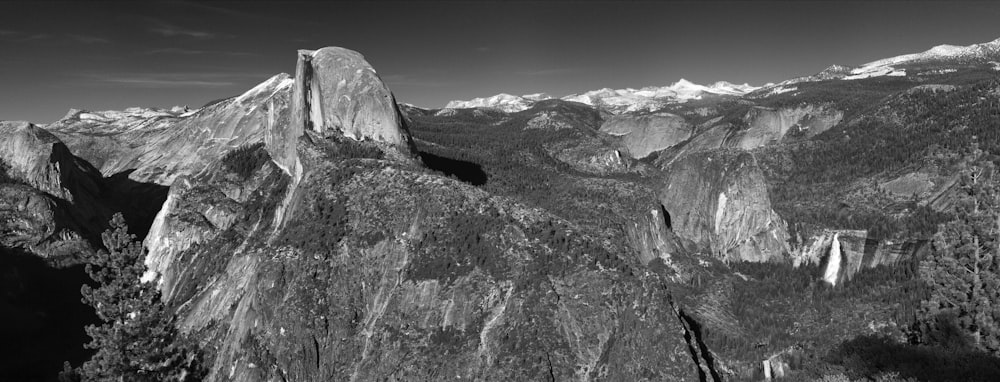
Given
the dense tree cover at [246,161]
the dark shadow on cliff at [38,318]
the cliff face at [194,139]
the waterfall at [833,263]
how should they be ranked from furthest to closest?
the cliff face at [194,139] → the dense tree cover at [246,161] → the waterfall at [833,263] → the dark shadow on cliff at [38,318]

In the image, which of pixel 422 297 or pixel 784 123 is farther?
pixel 784 123

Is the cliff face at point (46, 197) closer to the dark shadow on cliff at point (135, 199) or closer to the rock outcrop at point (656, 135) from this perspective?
the dark shadow on cliff at point (135, 199)

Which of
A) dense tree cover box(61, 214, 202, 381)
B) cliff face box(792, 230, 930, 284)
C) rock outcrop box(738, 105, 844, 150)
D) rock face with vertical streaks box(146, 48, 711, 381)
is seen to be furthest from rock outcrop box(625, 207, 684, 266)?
rock outcrop box(738, 105, 844, 150)

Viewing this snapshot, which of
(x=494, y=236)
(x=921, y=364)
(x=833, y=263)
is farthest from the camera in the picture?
(x=833, y=263)

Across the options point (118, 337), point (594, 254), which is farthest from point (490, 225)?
point (118, 337)

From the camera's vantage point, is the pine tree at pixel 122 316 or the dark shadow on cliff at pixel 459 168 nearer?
the pine tree at pixel 122 316

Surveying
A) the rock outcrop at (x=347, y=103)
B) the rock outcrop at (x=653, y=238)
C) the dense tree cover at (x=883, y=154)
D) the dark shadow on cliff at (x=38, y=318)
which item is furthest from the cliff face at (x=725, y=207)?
the dark shadow on cliff at (x=38, y=318)

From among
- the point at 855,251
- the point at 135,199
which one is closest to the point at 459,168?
the point at 855,251

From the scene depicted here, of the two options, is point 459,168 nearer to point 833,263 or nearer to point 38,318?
point 833,263
